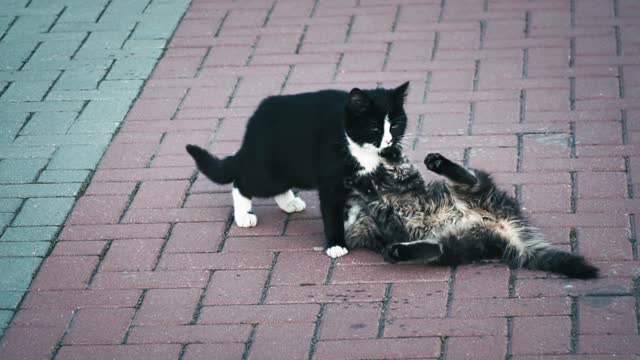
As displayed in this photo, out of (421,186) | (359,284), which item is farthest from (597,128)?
(359,284)

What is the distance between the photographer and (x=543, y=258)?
13.5ft

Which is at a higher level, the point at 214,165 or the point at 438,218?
the point at 214,165

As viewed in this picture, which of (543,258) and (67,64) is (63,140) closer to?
(67,64)

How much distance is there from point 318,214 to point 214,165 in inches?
21.7

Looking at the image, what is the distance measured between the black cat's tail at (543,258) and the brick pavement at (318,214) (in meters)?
0.05

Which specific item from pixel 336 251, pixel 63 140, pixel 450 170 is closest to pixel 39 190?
pixel 63 140

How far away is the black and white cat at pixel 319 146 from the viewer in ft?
14.0

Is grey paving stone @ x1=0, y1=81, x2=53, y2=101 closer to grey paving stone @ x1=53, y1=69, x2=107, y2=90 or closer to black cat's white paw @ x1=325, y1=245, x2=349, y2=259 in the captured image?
grey paving stone @ x1=53, y1=69, x2=107, y2=90

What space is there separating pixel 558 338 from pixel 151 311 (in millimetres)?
1642

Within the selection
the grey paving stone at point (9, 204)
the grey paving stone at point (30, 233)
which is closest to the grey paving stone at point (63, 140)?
the grey paving stone at point (9, 204)

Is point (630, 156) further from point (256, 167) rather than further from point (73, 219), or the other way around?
point (73, 219)

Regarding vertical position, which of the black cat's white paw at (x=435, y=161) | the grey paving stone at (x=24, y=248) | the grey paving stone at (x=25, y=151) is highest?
the black cat's white paw at (x=435, y=161)

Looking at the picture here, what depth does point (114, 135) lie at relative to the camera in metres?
5.63

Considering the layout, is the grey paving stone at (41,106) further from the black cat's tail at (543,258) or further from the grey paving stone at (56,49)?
the black cat's tail at (543,258)
